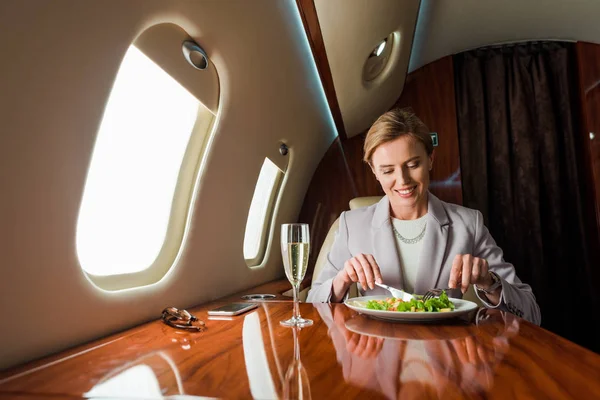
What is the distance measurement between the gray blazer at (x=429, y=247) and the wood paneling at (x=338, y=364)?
570mm

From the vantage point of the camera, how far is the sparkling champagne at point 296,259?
1076 mm

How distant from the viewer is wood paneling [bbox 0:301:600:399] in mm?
607

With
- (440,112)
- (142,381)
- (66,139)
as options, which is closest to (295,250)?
(142,381)

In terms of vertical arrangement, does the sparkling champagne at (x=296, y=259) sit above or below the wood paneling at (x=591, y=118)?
below

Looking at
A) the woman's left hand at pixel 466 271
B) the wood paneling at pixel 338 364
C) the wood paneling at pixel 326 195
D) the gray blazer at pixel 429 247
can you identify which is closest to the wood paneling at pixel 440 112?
the wood paneling at pixel 326 195

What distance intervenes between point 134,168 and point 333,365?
1063 mm

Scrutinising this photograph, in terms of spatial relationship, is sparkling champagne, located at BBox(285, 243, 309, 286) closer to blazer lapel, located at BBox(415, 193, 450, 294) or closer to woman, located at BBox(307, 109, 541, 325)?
woman, located at BBox(307, 109, 541, 325)

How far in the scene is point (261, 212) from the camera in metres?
2.90

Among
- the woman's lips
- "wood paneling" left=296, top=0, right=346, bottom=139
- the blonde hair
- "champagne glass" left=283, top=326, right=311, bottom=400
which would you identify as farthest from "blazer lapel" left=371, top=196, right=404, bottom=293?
"champagne glass" left=283, top=326, right=311, bottom=400

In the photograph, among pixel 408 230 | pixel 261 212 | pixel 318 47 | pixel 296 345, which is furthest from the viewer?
pixel 261 212

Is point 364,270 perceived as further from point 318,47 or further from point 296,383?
point 318,47

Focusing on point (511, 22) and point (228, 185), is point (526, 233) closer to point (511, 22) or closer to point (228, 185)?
point (511, 22)

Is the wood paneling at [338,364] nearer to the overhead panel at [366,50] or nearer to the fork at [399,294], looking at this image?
the fork at [399,294]

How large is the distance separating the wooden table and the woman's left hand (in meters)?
0.12
